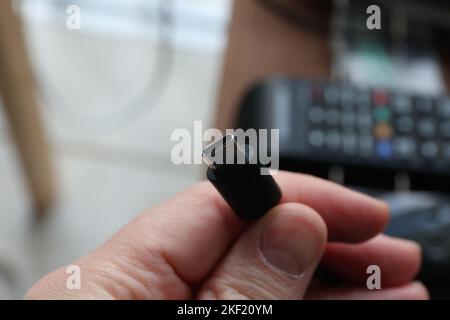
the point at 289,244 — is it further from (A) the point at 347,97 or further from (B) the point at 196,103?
(B) the point at 196,103

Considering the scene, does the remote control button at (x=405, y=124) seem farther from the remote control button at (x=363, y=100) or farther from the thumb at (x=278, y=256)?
the thumb at (x=278, y=256)

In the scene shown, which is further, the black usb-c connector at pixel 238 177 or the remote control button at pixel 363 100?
the remote control button at pixel 363 100

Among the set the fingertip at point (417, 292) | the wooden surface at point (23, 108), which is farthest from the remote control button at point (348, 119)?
the wooden surface at point (23, 108)

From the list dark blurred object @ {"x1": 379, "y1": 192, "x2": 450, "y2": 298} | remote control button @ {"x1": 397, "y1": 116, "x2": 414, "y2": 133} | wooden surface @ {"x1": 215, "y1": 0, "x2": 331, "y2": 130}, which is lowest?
dark blurred object @ {"x1": 379, "y1": 192, "x2": 450, "y2": 298}

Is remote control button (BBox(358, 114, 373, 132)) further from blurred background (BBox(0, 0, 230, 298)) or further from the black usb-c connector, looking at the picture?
blurred background (BBox(0, 0, 230, 298))

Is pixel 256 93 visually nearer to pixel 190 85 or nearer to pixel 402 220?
pixel 402 220

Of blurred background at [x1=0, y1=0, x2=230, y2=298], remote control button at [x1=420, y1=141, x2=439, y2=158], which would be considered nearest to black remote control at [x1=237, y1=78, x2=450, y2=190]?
remote control button at [x1=420, y1=141, x2=439, y2=158]
